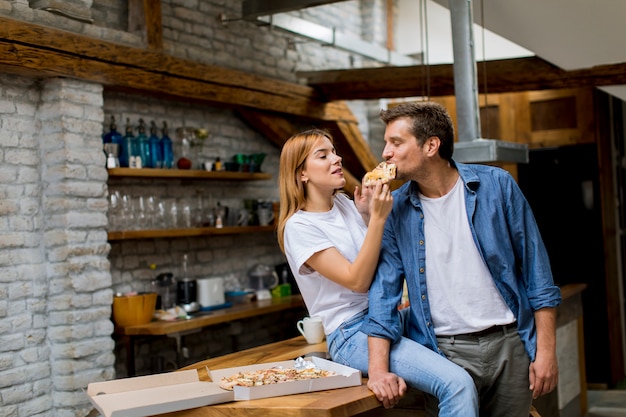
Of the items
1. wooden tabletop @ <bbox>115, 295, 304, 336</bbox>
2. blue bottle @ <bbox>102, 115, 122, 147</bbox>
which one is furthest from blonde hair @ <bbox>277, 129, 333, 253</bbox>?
blue bottle @ <bbox>102, 115, 122, 147</bbox>

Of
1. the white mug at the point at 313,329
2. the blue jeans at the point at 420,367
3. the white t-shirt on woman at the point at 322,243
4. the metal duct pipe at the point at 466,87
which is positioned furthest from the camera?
the metal duct pipe at the point at 466,87

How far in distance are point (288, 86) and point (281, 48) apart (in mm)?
666

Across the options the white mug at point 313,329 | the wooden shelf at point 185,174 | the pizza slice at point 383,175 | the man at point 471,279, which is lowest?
the white mug at point 313,329

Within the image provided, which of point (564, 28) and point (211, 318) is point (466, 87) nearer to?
point (564, 28)

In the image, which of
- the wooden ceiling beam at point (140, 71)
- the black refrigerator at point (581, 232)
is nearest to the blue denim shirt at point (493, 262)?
the wooden ceiling beam at point (140, 71)

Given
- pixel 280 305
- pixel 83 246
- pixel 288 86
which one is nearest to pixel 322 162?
pixel 83 246

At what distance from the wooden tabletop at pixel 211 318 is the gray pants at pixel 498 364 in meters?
3.17

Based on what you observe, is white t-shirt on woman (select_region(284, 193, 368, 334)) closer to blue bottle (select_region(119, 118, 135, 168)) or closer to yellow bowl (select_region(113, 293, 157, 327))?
yellow bowl (select_region(113, 293, 157, 327))

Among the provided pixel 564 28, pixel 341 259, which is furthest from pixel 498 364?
pixel 564 28

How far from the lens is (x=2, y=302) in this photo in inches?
191

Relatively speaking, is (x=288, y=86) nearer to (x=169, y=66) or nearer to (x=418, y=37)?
(x=169, y=66)

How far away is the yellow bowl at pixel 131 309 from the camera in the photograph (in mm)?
5441

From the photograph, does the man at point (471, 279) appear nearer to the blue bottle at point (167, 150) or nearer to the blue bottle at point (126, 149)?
the blue bottle at point (126, 149)

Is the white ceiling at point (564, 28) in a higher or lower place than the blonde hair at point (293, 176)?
higher
